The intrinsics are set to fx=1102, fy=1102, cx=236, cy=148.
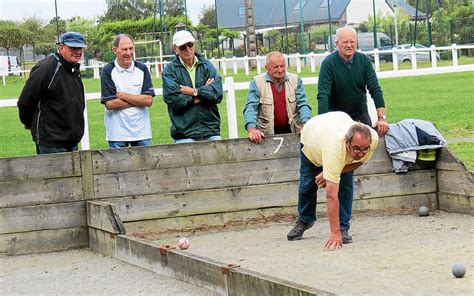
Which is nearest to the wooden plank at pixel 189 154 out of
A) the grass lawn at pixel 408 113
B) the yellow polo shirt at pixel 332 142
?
the yellow polo shirt at pixel 332 142

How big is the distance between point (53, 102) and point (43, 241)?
4.02ft

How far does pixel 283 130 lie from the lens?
33.8ft

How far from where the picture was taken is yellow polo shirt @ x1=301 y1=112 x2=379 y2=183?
7801 millimetres

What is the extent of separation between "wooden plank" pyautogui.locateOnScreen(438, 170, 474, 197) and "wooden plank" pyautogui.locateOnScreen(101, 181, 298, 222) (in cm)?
136

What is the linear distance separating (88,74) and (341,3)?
575 inches

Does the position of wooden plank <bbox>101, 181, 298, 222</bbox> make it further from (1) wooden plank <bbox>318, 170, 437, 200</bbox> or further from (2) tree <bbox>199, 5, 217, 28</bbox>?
(2) tree <bbox>199, 5, 217, 28</bbox>

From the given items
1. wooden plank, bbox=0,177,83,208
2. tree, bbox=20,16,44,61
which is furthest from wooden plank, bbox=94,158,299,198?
tree, bbox=20,16,44,61

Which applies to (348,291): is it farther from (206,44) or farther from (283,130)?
(206,44)

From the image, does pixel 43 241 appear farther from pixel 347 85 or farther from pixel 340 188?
pixel 347 85

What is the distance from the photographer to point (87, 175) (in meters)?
9.87

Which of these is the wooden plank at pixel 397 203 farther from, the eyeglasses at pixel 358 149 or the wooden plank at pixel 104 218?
the eyeglasses at pixel 358 149

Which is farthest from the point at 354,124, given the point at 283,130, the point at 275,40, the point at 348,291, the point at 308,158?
the point at 275,40

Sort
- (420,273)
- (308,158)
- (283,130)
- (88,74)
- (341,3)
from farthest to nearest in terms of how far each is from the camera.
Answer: (341,3) < (88,74) < (283,130) < (308,158) < (420,273)

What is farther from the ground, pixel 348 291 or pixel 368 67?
pixel 368 67
